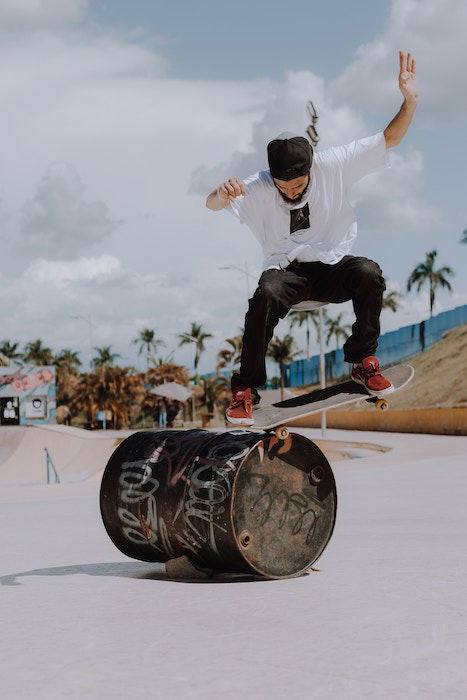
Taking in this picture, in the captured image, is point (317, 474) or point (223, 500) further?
point (317, 474)

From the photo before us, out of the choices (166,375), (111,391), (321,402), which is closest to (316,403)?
(321,402)

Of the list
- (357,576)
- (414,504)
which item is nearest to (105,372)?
(414,504)

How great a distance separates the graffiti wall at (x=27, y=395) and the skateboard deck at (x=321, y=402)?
61368mm

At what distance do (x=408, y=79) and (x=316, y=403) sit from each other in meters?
2.19

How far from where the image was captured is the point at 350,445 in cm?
3334

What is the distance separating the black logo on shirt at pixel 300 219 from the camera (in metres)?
5.84

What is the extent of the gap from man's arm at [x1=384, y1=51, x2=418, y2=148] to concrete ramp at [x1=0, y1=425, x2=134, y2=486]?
85.8 ft

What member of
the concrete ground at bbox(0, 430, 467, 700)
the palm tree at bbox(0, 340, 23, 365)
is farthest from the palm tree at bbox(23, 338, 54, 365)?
the concrete ground at bbox(0, 430, 467, 700)

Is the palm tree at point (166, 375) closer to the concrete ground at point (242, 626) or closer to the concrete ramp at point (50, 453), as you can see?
the concrete ramp at point (50, 453)

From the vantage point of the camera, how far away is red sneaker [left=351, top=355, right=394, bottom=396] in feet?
19.5

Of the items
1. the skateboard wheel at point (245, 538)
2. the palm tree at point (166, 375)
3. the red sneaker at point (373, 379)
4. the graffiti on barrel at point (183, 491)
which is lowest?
the skateboard wheel at point (245, 538)

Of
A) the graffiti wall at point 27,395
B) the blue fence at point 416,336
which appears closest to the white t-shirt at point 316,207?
the graffiti wall at point 27,395

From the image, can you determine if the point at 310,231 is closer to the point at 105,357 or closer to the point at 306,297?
the point at 306,297

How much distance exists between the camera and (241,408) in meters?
5.82
